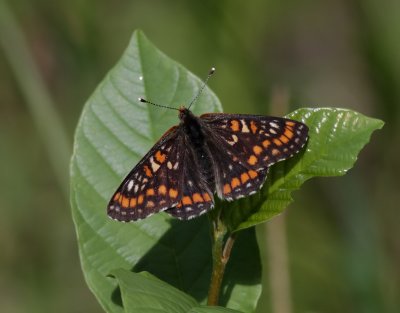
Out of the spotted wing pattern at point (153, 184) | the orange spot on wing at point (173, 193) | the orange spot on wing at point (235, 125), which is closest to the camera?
the spotted wing pattern at point (153, 184)

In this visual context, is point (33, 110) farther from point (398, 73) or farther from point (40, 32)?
point (398, 73)

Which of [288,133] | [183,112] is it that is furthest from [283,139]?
[183,112]

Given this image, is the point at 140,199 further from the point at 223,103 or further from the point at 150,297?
the point at 223,103

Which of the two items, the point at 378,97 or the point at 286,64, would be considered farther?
the point at 286,64

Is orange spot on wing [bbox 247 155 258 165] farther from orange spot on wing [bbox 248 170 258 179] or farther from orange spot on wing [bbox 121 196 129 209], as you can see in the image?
orange spot on wing [bbox 121 196 129 209]

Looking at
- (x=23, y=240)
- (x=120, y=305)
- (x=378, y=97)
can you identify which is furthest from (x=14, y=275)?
(x=120, y=305)

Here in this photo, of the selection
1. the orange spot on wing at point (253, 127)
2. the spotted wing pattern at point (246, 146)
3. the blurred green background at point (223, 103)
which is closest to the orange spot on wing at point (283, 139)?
the spotted wing pattern at point (246, 146)

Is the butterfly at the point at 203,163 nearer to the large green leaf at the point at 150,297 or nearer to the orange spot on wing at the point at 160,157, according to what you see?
the orange spot on wing at the point at 160,157
